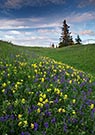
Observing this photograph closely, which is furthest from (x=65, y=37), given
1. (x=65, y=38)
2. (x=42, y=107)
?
(x=42, y=107)

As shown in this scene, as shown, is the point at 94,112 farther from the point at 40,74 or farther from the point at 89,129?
the point at 40,74

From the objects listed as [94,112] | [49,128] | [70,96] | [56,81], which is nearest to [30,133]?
[49,128]

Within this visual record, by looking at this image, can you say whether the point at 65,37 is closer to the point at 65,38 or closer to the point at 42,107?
the point at 65,38

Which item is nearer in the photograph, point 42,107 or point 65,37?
point 42,107

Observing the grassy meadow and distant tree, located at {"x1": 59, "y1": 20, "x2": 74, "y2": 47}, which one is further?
distant tree, located at {"x1": 59, "y1": 20, "x2": 74, "y2": 47}

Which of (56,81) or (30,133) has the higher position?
(56,81)

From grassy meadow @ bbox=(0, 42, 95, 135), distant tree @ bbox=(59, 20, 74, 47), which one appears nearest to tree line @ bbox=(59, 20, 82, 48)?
distant tree @ bbox=(59, 20, 74, 47)

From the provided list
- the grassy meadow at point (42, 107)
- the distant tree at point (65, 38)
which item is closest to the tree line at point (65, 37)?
the distant tree at point (65, 38)

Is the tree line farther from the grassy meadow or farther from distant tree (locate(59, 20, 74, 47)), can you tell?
the grassy meadow

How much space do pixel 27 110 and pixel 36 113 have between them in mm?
217

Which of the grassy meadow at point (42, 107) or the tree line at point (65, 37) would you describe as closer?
the grassy meadow at point (42, 107)

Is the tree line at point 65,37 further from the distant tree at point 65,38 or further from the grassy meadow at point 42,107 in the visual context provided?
the grassy meadow at point 42,107

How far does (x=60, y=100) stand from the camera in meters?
7.89

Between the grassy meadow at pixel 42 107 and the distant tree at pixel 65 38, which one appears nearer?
the grassy meadow at pixel 42 107
